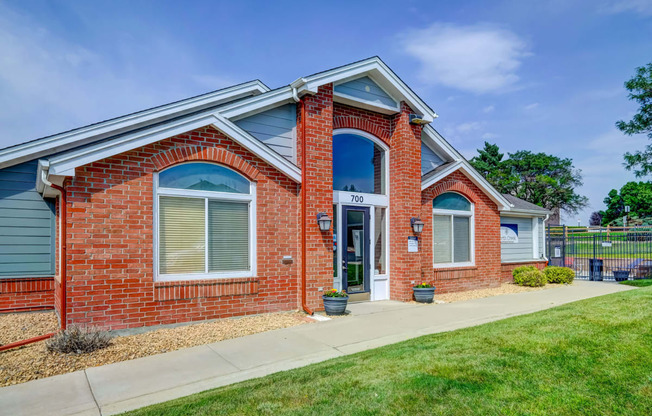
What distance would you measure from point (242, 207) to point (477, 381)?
5.74 metres

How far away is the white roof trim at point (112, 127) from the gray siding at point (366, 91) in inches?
165

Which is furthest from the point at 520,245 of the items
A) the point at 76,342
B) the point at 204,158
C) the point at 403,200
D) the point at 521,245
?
the point at 76,342

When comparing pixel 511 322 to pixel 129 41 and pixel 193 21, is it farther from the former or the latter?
pixel 129 41

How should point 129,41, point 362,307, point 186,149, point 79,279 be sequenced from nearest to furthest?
point 79,279 → point 186,149 → point 362,307 → point 129,41

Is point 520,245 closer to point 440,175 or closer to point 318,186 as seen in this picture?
point 440,175

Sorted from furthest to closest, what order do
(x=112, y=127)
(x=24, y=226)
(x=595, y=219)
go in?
(x=595, y=219), (x=112, y=127), (x=24, y=226)

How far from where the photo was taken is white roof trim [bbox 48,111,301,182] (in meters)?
6.70

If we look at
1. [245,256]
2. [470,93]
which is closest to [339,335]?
[245,256]

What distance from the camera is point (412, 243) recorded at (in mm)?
11023

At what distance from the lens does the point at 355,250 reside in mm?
10555

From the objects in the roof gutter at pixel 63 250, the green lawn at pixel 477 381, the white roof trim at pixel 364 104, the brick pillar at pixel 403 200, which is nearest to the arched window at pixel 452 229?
the brick pillar at pixel 403 200

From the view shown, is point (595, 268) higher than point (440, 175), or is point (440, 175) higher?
point (440, 175)

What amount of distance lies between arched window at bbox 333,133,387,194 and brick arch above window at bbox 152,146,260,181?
2.49 m

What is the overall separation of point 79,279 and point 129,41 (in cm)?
805
